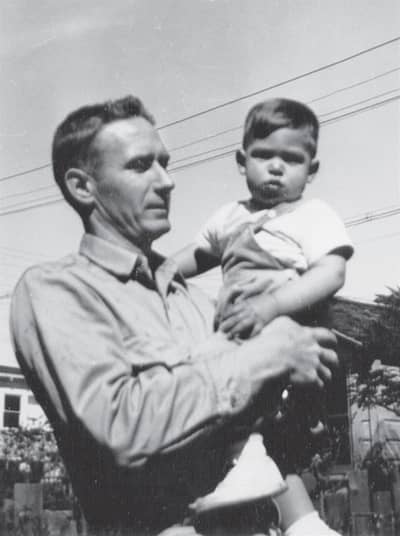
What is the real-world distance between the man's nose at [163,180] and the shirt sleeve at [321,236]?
518mm

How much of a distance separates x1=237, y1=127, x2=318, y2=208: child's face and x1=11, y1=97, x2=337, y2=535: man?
0.50 meters

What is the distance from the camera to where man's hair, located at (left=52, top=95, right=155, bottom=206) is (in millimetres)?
2279

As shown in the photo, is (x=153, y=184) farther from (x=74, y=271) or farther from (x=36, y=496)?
(x=36, y=496)

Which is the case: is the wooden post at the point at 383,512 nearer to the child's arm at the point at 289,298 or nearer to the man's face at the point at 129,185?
the child's arm at the point at 289,298

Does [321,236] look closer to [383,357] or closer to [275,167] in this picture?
[275,167]

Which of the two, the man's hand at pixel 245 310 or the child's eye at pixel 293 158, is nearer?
the man's hand at pixel 245 310

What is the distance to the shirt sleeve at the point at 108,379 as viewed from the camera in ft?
5.81

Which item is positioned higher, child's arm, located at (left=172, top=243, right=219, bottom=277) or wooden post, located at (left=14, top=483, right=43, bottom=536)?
child's arm, located at (left=172, top=243, right=219, bottom=277)

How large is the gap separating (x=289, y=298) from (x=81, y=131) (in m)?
0.76

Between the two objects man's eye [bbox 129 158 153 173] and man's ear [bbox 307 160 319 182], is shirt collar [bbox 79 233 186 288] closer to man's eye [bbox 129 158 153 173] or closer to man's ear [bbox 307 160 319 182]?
man's eye [bbox 129 158 153 173]

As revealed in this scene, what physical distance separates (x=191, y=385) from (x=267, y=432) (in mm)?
502

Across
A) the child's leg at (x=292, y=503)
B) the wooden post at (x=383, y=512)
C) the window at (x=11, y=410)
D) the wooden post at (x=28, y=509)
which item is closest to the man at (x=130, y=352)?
Answer: the child's leg at (x=292, y=503)

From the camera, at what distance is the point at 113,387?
5.96 ft

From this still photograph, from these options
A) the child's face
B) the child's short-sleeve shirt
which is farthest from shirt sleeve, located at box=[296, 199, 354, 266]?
the child's face
